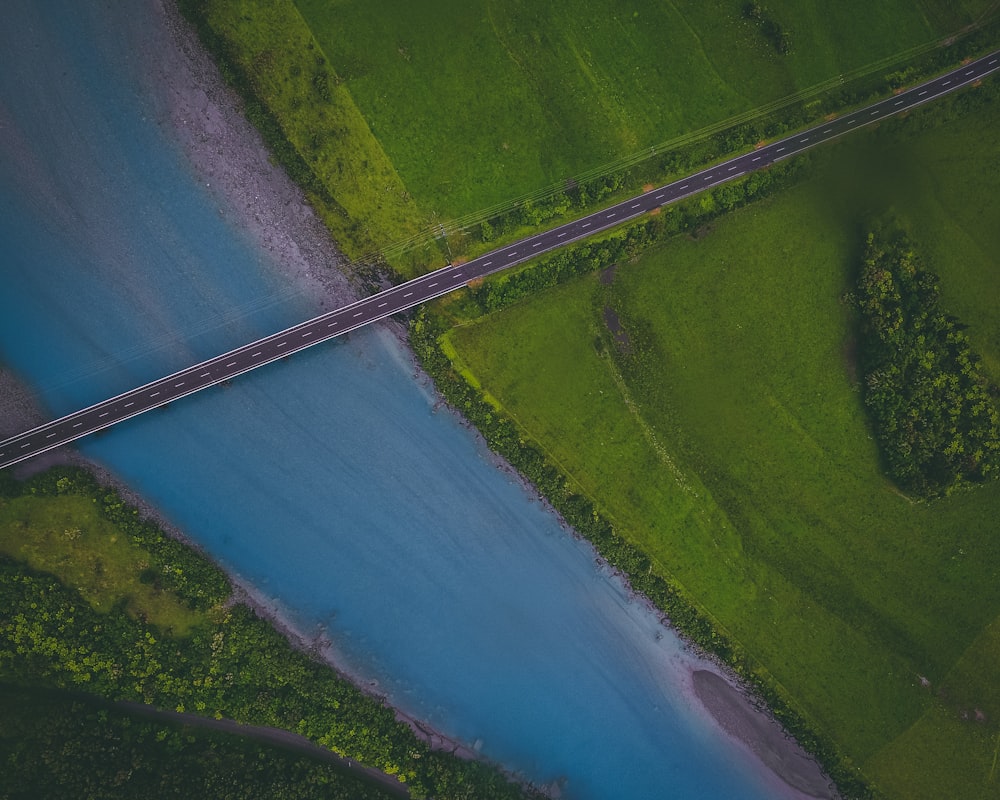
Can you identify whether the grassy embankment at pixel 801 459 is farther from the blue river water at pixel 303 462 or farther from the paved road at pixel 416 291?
the blue river water at pixel 303 462

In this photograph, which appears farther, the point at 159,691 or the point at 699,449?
the point at 699,449

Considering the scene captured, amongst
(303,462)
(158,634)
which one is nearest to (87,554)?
(158,634)

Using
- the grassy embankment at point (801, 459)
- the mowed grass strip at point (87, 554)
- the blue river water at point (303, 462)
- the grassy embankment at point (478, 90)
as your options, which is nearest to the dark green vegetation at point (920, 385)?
the grassy embankment at point (801, 459)

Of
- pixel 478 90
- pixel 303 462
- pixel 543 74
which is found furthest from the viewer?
pixel 303 462

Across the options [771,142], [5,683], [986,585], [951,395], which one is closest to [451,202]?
[771,142]

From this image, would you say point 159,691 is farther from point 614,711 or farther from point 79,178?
point 79,178

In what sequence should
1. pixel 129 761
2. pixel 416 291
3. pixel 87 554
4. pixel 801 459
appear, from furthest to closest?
1. pixel 801 459
2. pixel 416 291
3. pixel 87 554
4. pixel 129 761

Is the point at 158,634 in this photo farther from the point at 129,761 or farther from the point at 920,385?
the point at 920,385
